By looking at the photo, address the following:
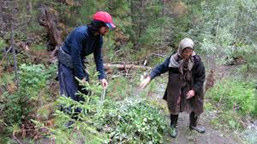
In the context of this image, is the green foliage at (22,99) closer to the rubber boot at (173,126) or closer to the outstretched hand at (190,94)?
the rubber boot at (173,126)

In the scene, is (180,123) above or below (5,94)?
below

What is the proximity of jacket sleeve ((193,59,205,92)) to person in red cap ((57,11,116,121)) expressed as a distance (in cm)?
144

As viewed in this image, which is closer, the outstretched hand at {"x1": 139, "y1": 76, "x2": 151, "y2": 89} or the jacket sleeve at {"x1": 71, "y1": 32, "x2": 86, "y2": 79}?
the jacket sleeve at {"x1": 71, "y1": 32, "x2": 86, "y2": 79}

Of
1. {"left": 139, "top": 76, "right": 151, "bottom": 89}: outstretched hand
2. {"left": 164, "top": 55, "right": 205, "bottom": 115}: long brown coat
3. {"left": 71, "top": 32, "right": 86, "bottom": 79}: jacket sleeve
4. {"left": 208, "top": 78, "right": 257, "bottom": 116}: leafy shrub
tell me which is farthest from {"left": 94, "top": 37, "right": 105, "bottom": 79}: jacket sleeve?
{"left": 208, "top": 78, "right": 257, "bottom": 116}: leafy shrub

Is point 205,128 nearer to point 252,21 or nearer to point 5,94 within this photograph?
point 5,94

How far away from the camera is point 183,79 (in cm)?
476

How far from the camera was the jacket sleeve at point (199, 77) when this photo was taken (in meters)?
4.64

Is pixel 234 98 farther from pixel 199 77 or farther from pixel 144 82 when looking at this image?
pixel 144 82

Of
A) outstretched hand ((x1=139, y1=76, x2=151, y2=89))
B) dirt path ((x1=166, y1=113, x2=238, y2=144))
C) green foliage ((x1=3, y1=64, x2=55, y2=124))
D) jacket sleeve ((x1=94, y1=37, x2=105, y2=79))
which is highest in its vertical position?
jacket sleeve ((x1=94, y1=37, x2=105, y2=79))

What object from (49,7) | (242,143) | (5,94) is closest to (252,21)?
(242,143)

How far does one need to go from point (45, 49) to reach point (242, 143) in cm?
560

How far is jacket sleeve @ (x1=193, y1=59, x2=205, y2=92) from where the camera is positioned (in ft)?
15.2

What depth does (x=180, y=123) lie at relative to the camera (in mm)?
5703

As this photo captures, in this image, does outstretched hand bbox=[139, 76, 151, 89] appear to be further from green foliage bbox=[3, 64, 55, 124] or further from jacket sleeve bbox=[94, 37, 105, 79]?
green foliage bbox=[3, 64, 55, 124]
